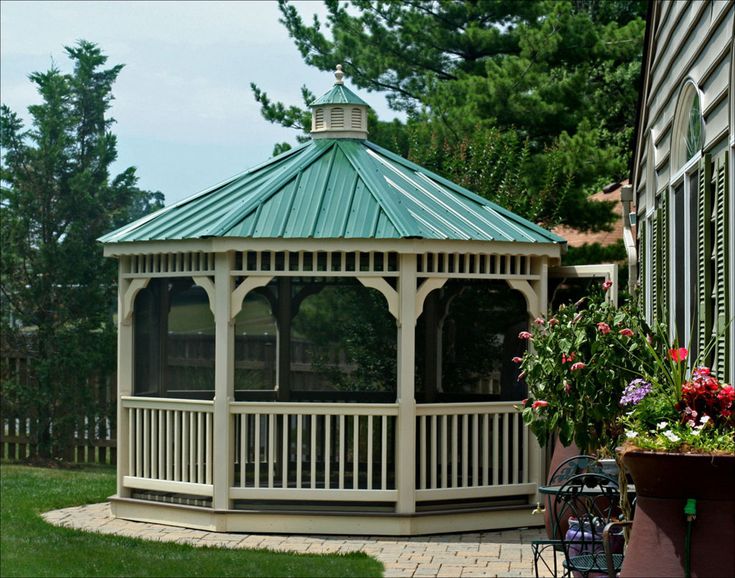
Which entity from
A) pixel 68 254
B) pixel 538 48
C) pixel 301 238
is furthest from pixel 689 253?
pixel 538 48

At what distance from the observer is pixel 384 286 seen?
402 inches

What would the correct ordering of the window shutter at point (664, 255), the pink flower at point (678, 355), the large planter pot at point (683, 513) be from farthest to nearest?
the window shutter at point (664, 255), the pink flower at point (678, 355), the large planter pot at point (683, 513)

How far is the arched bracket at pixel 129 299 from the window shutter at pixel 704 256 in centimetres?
569

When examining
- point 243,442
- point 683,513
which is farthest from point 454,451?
point 683,513

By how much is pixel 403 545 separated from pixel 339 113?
177 inches

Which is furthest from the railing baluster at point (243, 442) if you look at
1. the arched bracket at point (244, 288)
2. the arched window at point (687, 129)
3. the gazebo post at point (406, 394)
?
the arched window at point (687, 129)

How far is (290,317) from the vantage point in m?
12.9

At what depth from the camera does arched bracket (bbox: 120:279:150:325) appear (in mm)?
11164

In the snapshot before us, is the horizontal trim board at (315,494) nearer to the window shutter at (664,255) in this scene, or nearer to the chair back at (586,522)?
the chair back at (586,522)

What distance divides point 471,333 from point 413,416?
4.51 meters

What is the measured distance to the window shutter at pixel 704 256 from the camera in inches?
272

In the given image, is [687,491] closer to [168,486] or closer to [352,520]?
[352,520]

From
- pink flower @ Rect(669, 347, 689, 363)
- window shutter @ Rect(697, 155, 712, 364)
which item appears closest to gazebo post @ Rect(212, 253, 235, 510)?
window shutter @ Rect(697, 155, 712, 364)

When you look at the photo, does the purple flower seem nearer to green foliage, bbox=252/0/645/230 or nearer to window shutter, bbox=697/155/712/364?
window shutter, bbox=697/155/712/364
